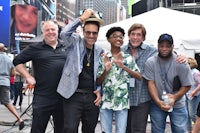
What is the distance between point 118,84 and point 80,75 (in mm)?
468

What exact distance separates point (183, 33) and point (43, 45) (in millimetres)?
4868

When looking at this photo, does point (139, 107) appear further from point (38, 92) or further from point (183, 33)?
point (183, 33)

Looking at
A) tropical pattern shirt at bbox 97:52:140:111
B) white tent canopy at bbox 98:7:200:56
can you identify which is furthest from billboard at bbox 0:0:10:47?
tropical pattern shirt at bbox 97:52:140:111

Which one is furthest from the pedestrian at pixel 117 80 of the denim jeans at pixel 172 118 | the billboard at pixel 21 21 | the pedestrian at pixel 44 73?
the billboard at pixel 21 21

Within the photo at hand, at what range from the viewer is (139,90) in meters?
4.16

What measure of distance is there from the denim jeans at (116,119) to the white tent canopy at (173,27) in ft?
13.9

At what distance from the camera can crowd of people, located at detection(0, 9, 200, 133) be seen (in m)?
3.98

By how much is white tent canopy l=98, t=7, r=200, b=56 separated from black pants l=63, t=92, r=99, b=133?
430 centimetres

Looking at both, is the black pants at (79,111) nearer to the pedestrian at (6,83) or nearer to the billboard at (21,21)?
the pedestrian at (6,83)

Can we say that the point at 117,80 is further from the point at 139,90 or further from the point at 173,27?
the point at 173,27

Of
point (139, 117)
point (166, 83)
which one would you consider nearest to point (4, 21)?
point (139, 117)

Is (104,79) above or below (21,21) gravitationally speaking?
below

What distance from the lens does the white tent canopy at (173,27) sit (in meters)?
8.12

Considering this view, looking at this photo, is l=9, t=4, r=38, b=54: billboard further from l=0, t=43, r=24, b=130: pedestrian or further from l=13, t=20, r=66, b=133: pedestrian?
l=13, t=20, r=66, b=133: pedestrian
